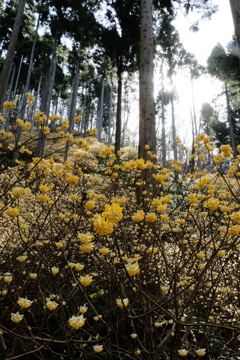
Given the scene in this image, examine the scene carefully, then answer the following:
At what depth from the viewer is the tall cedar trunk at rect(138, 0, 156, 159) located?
13.1 feet

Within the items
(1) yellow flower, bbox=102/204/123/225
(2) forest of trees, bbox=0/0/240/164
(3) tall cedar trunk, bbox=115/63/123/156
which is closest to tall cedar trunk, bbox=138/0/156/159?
(2) forest of trees, bbox=0/0/240/164

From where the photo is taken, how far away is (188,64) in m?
18.6

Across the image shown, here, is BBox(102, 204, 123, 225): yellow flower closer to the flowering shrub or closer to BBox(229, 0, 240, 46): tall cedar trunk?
the flowering shrub

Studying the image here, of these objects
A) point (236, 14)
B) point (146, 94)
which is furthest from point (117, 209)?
point (146, 94)

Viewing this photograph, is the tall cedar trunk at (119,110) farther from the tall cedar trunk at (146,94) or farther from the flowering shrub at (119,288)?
the flowering shrub at (119,288)

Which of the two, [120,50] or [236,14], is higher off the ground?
[120,50]

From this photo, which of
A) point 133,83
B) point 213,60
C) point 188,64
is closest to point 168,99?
point 188,64

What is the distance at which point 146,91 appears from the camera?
13.8 ft

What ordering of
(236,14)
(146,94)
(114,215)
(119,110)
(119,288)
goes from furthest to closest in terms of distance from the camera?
(119,110)
(146,94)
(236,14)
(119,288)
(114,215)

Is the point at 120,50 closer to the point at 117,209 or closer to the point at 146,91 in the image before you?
the point at 146,91

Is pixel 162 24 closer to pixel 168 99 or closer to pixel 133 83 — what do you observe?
pixel 133 83

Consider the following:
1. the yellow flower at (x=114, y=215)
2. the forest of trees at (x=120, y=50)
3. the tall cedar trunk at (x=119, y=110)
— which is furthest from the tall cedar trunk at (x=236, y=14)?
the tall cedar trunk at (x=119, y=110)

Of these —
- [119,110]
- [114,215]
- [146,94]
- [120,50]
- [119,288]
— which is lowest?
[119,288]

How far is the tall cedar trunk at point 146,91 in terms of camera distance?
399 centimetres
